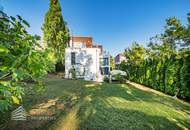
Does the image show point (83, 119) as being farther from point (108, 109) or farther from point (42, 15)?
point (42, 15)

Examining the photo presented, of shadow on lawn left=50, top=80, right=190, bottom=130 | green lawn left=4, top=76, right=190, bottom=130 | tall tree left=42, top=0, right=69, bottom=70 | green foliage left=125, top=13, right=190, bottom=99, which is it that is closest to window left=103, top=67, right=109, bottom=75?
green foliage left=125, top=13, right=190, bottom=99

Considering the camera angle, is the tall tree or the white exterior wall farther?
the tall tree

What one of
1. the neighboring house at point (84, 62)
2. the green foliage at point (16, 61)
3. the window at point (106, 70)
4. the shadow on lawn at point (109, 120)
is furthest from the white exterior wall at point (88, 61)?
the green foliage at point (16, 61)

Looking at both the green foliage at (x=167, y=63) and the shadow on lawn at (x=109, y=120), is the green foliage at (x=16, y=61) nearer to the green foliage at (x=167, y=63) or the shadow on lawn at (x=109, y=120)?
the shadow on lawn at (x=109, y=120)

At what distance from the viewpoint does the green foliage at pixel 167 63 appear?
48.3 ft

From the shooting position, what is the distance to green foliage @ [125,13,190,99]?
48.3 ft

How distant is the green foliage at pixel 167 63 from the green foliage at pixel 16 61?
1266cm

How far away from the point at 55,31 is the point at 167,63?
60.8 feet

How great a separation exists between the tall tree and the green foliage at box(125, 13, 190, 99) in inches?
396

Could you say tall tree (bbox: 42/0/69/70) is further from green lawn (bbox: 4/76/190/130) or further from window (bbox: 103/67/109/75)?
green lawn (bbox: 4/76/190/130)

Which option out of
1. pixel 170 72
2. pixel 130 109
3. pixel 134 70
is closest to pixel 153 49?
pixel 134 70

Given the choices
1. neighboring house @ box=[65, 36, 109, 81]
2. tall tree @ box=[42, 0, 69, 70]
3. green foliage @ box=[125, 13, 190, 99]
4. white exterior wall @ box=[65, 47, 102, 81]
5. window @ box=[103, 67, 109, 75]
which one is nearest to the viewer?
green foliage @ box=[125, 13, 190, 99]

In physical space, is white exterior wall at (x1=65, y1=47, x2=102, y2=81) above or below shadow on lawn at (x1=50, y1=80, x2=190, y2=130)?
above

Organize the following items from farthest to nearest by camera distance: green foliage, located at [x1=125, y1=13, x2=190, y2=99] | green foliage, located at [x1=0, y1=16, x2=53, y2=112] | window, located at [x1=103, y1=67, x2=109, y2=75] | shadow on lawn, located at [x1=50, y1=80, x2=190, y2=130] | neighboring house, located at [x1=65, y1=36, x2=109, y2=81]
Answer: window, located at [x1=103, y1=67, x2=109, y2=75] → neighboring house, located at [x1=65, y1=36, x2=109, y2=81] → green foliage, located at [x1=125, y1=13, x2=190, y2=99] → shadow on lawn, located at [x1=50, y1=80, x2=190, y2=130] → green foliage, located at [x1=0, y1=16, x2=53, y2=112]
